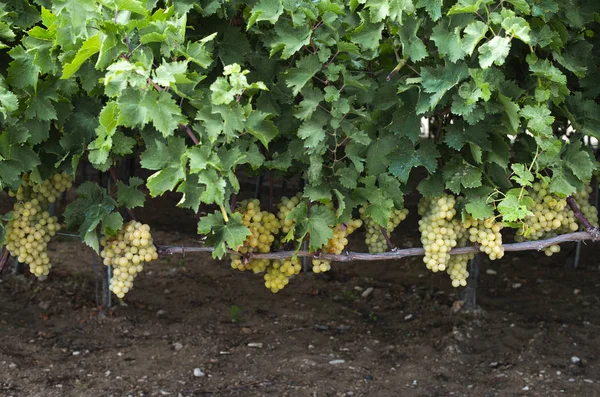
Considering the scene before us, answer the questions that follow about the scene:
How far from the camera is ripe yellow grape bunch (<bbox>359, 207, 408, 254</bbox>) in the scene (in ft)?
10.2

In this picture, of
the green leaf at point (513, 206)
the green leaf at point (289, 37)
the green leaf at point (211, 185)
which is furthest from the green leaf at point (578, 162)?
the green leaf at point (211, 185)

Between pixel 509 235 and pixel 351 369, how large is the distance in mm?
2885

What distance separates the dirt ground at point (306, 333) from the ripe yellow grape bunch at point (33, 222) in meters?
1.25

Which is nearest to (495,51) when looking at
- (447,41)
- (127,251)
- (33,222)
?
(447,41)

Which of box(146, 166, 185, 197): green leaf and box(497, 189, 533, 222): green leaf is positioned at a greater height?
box(146, 166, 185, 197): green leaf

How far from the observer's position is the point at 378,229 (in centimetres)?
312

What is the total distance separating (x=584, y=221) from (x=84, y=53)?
6.49ft

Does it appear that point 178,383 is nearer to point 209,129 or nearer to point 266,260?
point 266,260

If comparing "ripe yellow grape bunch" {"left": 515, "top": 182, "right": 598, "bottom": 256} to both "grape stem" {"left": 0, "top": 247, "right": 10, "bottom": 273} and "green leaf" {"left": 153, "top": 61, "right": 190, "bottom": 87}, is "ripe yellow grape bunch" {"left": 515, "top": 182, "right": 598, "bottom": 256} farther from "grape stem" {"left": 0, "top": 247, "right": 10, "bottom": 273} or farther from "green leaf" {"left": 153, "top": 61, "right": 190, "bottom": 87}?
"grape stem" {"left": 0, "top": 247, "right": 10, "bottom": 273}

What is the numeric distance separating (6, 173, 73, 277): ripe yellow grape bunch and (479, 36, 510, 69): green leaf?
171 centimetres

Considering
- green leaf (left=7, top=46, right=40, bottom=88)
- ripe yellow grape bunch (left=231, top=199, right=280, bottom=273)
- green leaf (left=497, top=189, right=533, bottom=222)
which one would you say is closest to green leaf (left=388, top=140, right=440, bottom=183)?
green leaf (left=497, top=189, right=533, bottom=222)

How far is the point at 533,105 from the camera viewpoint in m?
2.70

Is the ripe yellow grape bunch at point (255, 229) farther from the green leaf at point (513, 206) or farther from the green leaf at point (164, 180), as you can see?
the green leaf at point (513, 206)

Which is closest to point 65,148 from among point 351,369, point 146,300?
point 351,369
